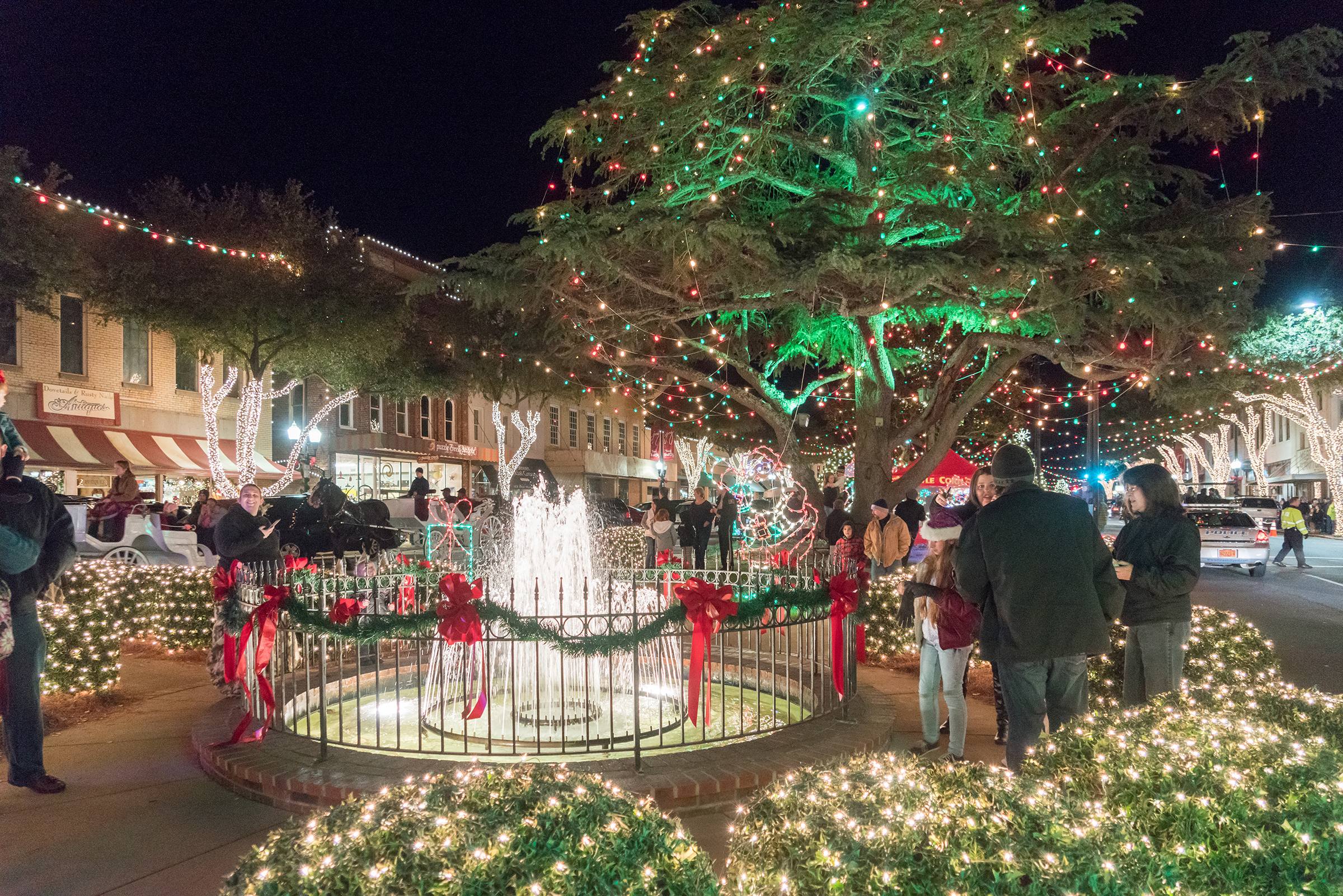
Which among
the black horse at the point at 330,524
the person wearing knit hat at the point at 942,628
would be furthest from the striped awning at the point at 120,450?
the person wearing knit hat at the point at 942,628

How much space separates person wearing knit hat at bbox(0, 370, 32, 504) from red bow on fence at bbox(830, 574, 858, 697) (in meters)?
5.24

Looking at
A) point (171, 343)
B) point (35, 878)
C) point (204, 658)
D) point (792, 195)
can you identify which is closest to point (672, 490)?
point (171, 343)

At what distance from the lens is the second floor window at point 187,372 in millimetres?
27050

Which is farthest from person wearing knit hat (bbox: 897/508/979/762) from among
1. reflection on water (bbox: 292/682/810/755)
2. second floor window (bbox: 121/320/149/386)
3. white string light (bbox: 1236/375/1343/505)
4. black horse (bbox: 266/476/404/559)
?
white string light (bbox: 1236/375/1343/505)

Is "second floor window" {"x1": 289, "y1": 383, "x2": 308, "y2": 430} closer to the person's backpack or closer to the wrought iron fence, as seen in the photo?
the wrought iron fence

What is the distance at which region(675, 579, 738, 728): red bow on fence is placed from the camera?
219 inches

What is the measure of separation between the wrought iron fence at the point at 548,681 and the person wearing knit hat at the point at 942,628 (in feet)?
2.75

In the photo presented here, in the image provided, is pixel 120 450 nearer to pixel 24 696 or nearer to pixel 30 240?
pixel 30 240

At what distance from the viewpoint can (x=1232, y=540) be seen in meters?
18.7

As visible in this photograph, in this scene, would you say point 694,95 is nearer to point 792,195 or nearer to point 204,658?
point 792,195

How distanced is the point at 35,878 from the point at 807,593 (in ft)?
15.5

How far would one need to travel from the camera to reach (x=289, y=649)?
788 cm

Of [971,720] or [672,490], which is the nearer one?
[971,720]

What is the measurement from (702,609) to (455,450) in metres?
37.4
